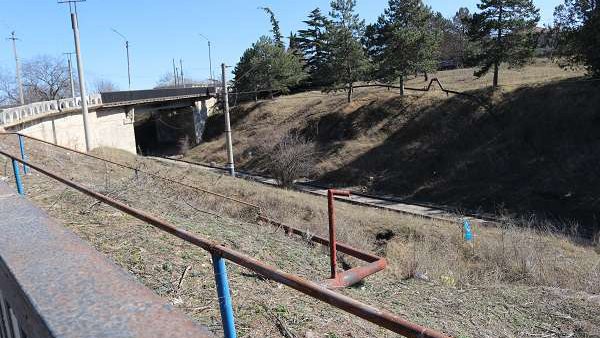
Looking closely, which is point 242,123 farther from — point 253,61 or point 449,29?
point 449,29

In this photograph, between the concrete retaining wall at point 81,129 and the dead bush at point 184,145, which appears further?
the dead bush at point 184,145

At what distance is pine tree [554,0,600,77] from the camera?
26406 millimetres

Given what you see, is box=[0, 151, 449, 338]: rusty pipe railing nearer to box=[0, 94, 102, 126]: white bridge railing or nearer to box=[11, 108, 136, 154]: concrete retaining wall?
box=[0, 94, 102, 126]: white bridge railing

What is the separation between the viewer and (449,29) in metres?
80.9

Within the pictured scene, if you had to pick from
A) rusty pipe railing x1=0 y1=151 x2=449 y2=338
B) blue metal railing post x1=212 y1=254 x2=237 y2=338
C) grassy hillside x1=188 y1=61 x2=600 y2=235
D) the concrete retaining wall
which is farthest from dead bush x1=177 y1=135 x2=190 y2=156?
rusty pipe railing x1=0 y1=151 x2=449 y2=338

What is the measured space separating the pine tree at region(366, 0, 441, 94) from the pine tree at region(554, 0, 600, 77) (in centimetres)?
1050

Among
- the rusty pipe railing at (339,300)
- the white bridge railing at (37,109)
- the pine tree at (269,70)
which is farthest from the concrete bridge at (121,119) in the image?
the rusty pipe railing at (339,300)

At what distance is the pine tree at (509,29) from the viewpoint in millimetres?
32594

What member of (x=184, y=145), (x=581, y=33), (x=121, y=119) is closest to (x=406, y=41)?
(x=581, y=33)

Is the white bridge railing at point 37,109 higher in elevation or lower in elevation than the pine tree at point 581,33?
lower

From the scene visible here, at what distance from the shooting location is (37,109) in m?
31.2

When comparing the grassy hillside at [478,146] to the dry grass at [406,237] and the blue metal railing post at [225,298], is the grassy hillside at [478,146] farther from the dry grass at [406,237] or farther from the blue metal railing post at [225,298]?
the blue metal railing post at [225,298]

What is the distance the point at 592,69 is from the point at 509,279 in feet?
73.3

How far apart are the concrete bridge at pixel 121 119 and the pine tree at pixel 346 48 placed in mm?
13690
